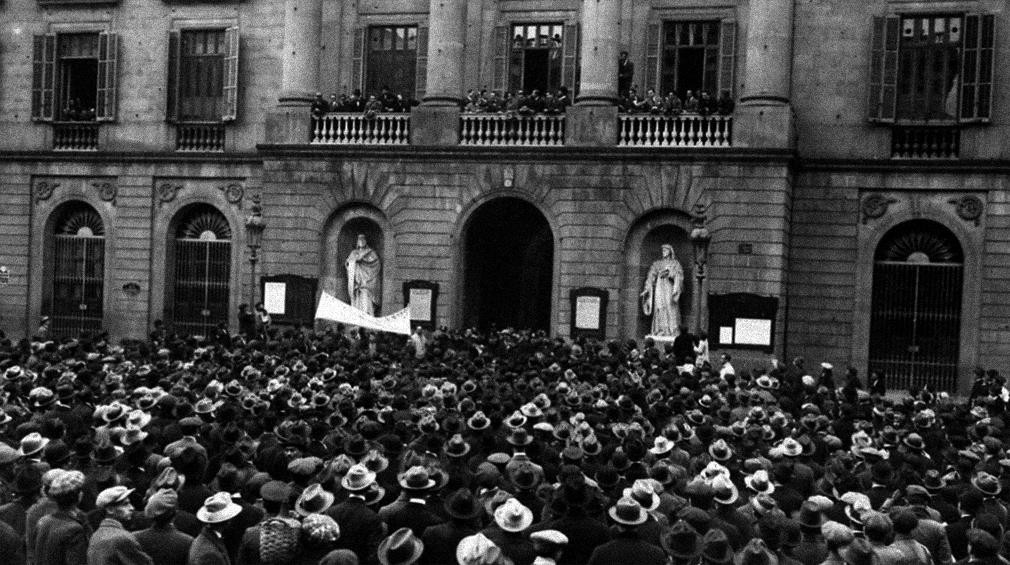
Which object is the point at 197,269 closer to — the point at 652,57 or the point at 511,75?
the point at 511,75

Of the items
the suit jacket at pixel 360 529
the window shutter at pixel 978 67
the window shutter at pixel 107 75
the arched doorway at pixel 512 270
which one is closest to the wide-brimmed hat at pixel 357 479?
the suit jacket at pixel 360 529

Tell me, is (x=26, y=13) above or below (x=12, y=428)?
above

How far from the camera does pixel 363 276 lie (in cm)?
3341

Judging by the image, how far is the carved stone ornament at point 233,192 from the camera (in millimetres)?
36500

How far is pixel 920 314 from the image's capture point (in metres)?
31.1

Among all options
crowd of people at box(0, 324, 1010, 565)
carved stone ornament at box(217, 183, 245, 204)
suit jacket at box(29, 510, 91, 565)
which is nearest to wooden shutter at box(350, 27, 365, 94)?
carved stone ornament at box(217, 183, 245, 204)

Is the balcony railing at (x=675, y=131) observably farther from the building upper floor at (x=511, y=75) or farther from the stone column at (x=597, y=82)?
the stone column at (x=597, y=82)

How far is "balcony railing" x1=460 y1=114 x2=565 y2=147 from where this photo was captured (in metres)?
31.8

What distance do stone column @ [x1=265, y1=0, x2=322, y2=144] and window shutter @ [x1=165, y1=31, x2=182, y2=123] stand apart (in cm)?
401

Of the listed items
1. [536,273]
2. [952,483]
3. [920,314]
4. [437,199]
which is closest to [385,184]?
[437,199]

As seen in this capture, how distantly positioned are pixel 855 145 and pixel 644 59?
6086 millimetres

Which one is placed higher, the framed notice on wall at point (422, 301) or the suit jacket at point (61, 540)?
the framed notice on wall at point (422, 301)

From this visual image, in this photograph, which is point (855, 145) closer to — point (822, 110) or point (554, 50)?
point (822, 110)

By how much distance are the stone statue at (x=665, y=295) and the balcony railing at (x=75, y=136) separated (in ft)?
59.4
